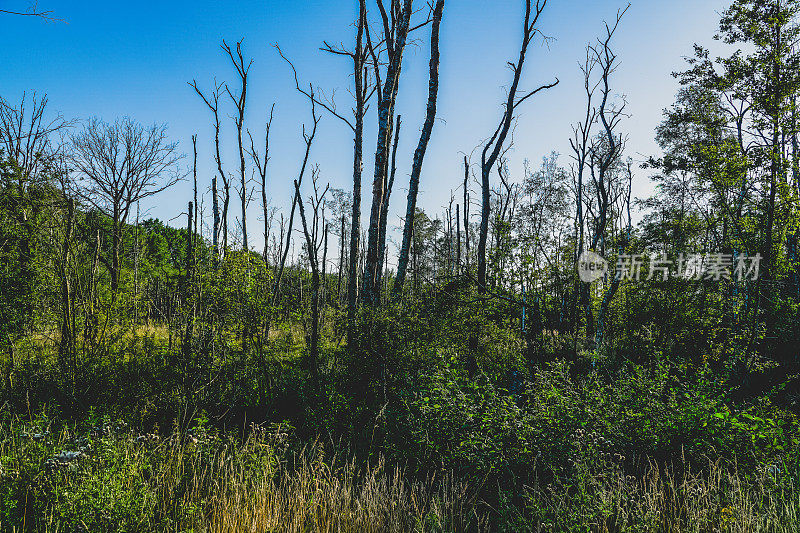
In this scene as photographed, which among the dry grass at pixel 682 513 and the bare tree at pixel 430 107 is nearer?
the dry grass at pixel 682 513

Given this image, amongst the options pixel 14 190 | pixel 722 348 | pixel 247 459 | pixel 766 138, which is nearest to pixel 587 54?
pixel 766 138

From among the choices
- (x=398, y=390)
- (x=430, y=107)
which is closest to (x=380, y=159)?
(x=430, y=107)

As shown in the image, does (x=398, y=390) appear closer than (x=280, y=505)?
No

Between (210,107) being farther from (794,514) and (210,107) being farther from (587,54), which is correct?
(794,514)

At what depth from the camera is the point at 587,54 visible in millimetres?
12258

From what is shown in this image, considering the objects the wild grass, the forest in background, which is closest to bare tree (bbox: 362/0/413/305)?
the forest in background

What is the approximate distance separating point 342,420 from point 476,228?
24911 mm

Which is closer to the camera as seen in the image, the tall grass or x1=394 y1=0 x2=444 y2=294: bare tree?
the tall grass

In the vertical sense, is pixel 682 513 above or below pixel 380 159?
below

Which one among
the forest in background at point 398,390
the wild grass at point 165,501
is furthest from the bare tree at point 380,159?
the wild grass at point 165,501

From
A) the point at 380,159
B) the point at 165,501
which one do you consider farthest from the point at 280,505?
the point at 380,159

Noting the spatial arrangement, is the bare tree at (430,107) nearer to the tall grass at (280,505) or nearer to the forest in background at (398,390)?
the forest in background at (398,390)

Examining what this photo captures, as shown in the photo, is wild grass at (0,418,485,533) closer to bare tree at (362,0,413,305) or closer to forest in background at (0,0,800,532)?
forest in background at (0,0,800,532)

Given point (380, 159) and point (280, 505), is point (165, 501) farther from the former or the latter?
point (380, 159)
